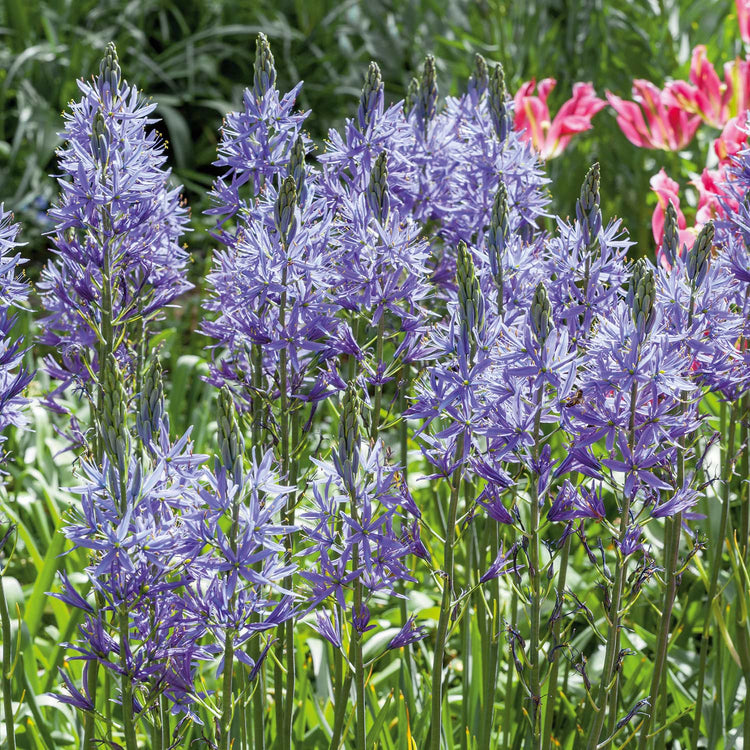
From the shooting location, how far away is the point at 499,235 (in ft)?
6.60

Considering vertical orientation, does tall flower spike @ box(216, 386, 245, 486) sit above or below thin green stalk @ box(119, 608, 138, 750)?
above

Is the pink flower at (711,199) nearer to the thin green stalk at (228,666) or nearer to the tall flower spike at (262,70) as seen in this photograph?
the tall flower spike at (262,70)

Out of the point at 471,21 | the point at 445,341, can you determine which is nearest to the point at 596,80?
the point at 471,21

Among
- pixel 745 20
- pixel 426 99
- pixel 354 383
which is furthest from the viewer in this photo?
pixel 745 20

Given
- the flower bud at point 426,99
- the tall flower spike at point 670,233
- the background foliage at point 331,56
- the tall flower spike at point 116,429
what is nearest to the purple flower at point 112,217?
the tall flower spike at point 116,429

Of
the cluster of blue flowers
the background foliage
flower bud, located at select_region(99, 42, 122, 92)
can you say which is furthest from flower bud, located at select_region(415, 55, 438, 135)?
the background foliage

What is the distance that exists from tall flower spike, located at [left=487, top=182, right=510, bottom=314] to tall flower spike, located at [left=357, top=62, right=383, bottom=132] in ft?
1.65

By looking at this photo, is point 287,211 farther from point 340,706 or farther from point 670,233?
point 340,706

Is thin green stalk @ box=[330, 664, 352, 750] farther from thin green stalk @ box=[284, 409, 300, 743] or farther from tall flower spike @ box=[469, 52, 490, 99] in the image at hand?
tall flower spike @ box=[469, 52, 490, 99]

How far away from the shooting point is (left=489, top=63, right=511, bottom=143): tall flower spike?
8.56 feet

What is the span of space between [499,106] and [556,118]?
6.20ft

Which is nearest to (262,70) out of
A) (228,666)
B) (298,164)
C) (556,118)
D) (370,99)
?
(370,99)

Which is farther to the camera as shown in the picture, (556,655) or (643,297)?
(556,655)

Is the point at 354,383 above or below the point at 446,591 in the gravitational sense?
above
